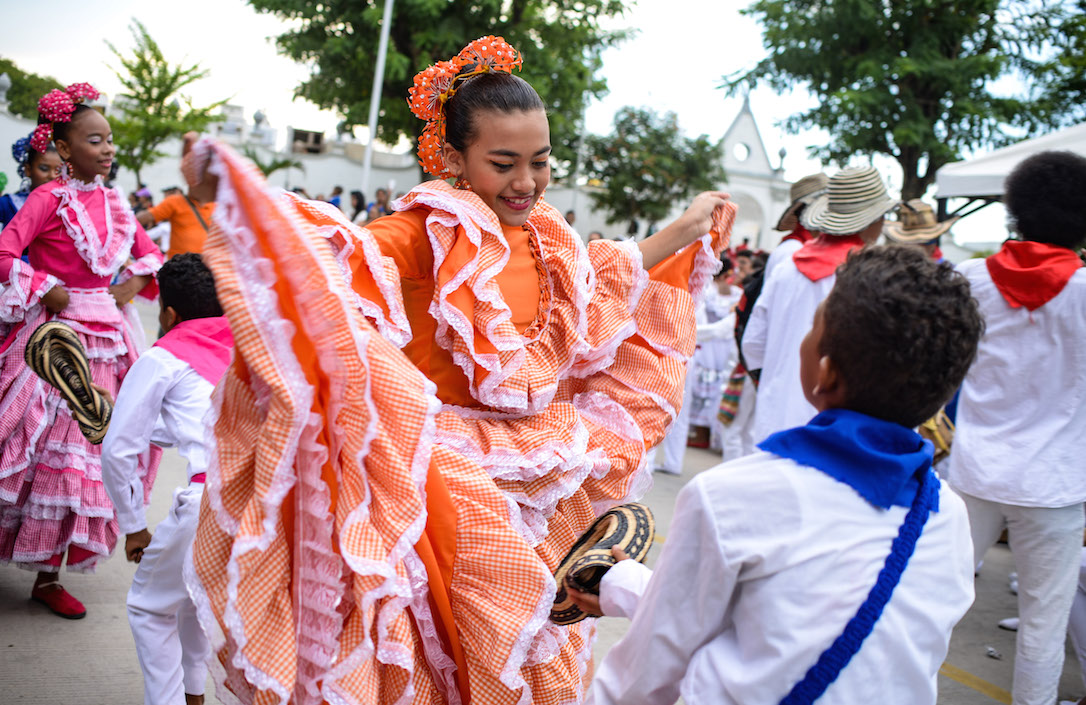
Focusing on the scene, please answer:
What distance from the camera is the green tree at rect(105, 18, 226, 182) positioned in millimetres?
19797

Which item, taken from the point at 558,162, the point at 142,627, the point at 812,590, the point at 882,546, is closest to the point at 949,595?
the point at 882,546

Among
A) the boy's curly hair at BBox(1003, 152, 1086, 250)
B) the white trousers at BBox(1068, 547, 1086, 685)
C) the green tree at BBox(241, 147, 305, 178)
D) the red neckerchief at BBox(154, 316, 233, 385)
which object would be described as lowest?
the green tree at BBox(241, 147, 305, 178)

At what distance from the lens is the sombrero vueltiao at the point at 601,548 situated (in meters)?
1.69

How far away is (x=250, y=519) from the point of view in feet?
5.46

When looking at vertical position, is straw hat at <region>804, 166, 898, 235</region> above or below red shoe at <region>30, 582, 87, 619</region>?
above

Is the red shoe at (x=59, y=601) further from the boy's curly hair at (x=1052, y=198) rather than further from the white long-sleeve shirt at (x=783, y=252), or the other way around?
the boy's curly hair at (x=1052, y=198)

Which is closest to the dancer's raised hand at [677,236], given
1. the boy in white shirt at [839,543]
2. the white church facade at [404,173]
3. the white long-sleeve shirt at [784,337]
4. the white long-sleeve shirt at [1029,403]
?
the boy in white shirt at [839,543]

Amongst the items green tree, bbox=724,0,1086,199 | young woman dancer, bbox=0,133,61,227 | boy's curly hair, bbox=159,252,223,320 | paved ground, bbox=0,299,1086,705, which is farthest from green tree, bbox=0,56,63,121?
boy's curly hair, bbox=159,252,223,320

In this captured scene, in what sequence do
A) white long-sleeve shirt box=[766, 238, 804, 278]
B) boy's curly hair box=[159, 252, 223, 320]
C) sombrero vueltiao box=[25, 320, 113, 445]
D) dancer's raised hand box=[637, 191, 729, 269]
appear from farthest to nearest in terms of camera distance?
white long-sleeve shirt box=[766, 238, 804, 278], sombrero vueltiao box=[25, 320, 113, 445], boy's curly hair box=[159, 252, 223, 320], dancer's raised hand box=[637, 191, 729, 269]

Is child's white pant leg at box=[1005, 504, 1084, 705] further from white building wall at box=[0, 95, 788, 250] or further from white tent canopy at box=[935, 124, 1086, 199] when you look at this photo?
white building wall at box=[0, 95, 788, 250]

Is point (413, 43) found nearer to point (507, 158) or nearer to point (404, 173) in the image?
point (404, 173)

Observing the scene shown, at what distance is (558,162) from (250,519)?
24159mm

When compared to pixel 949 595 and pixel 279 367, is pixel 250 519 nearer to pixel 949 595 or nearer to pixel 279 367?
pixel 279 367

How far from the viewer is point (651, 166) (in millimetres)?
22250
